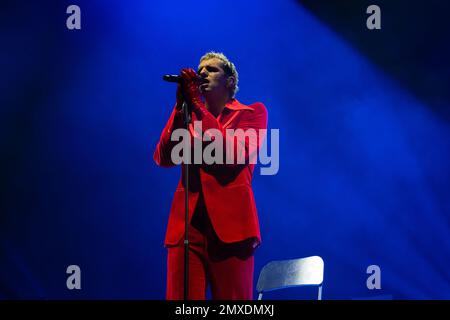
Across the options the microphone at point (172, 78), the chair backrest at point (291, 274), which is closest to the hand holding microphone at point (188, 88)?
the microphone at point (172, 78)

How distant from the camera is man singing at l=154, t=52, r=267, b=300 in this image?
344 centimetres

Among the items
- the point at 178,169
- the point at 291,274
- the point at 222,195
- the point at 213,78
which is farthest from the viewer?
the point at 178,169

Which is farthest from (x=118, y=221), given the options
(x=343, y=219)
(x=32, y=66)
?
(x=343, y=219)

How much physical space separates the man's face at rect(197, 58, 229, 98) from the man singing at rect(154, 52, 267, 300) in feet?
0.13

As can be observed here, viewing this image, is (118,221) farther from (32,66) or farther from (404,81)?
(404,81)

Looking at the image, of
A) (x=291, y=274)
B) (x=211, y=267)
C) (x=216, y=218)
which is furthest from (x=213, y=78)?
(x=291, y=274)

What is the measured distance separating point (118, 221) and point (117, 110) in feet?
2.35

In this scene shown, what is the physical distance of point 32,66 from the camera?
4.46 metres

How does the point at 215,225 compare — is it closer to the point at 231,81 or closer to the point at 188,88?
the point at 188,88

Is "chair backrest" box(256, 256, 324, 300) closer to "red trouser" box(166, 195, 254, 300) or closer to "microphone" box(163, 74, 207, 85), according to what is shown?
"red trouser" box(166, 195, 254, 300)

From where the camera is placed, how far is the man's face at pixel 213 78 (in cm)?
380

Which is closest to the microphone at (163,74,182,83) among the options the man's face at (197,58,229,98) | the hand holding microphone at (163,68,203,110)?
the hand holding microphone at (163,68,203,110)

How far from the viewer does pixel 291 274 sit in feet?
13.2

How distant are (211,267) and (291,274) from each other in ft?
2.44
